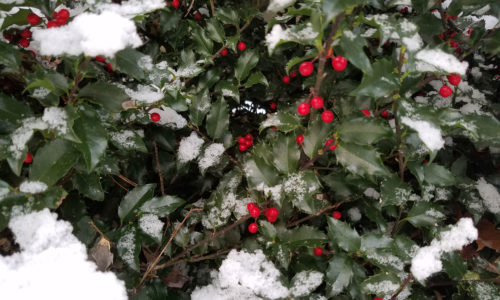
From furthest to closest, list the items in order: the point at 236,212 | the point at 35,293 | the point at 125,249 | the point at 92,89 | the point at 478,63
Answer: the point at 478,63, the point at 236,212, the point at 125,249, the point at 92,89, the point at 35,293

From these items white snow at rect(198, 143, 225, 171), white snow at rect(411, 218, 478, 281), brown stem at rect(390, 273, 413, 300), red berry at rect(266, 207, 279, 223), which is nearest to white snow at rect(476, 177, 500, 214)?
white snow at rect(411, 218, 478, 281)

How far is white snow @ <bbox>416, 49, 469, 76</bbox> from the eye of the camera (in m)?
0.82

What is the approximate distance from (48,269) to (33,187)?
194 mm

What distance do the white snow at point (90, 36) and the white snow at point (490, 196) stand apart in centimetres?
117

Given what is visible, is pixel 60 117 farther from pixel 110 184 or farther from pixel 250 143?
pixel 250 143

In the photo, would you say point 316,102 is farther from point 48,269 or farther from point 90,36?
point 48,269

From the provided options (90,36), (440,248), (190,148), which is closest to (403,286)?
(440,248)

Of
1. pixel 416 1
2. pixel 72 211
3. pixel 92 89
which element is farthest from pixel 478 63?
pixel 72 211

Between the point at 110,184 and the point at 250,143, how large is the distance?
0.51m

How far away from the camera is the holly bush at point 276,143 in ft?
2.82

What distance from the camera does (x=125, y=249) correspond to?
3.53ft

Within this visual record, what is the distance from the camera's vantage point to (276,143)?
3.49 ft

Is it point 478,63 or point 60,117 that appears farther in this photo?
point 478,63

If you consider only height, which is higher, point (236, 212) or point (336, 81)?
point (336, 81)
